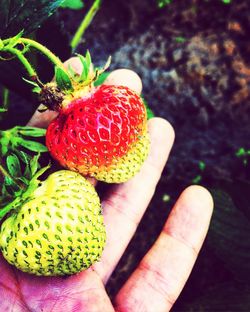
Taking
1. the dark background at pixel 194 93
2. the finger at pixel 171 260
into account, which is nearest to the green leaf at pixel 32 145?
the finger at pixel 171 260

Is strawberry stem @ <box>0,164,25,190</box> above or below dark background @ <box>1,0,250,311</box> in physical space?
above

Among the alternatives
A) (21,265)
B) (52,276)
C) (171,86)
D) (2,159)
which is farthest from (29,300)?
(171,86)

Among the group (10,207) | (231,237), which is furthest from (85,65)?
(231,237)

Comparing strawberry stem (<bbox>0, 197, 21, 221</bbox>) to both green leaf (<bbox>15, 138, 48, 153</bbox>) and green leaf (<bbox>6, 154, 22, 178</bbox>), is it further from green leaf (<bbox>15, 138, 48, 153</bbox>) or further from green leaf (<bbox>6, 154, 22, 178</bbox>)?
green leaf (<bbox>15, 138, 48, 153</bbox>)

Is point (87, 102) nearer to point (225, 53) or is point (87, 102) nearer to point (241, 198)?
point (241, 198)

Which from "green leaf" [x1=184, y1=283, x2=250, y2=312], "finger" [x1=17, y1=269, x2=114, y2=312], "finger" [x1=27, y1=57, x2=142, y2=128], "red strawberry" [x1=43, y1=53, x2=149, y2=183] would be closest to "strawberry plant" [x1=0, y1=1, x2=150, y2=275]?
"red strawberry" [x1=43, y1=53, x2=149, y2=183]

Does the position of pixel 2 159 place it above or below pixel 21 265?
above
